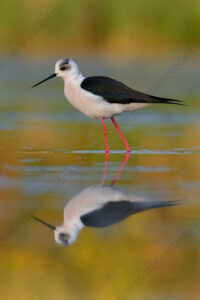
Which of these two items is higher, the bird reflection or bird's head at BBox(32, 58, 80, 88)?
the bird reflection

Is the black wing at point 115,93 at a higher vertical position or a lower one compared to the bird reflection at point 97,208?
lower

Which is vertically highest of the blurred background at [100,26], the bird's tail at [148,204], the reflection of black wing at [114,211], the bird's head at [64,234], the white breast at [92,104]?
the bird's head at [64,234]

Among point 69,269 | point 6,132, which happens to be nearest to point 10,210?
point 69,269

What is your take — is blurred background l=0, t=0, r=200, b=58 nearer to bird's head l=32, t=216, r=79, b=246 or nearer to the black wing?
the black wing

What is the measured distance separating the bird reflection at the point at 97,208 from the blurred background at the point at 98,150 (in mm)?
75

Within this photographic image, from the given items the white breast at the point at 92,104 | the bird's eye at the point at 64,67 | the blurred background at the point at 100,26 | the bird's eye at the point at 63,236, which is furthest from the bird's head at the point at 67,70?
the blurred background at the point at 100,26

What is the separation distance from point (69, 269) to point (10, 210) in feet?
4.87

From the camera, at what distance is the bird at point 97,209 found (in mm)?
4992

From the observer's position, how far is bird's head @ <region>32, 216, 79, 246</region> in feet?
15.7

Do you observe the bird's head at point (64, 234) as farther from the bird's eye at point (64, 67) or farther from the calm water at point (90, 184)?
the bird's eye at point (64, 67)

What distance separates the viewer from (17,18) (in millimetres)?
19484

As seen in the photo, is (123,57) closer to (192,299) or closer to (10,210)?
(10,210)

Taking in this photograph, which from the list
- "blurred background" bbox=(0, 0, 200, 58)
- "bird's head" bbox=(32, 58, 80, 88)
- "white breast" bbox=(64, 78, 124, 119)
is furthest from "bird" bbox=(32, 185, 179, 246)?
"blurred background" bbox=(0, 0, 200, 58)

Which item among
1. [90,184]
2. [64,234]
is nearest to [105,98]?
[90,184]
